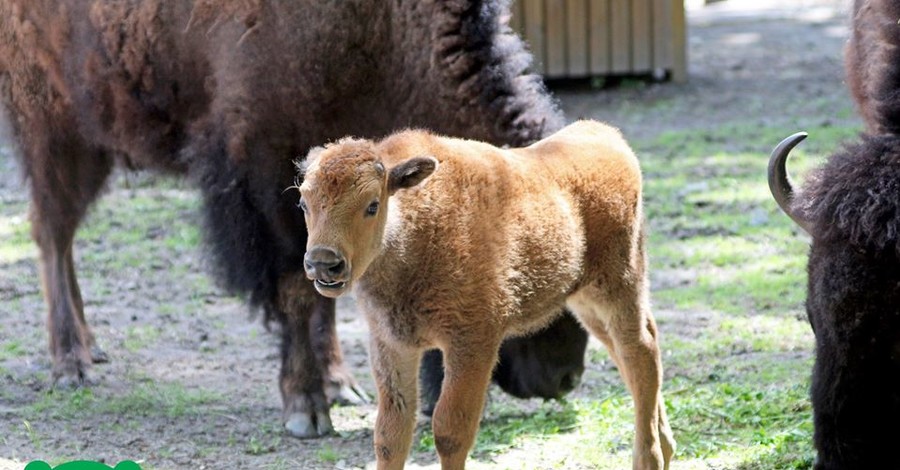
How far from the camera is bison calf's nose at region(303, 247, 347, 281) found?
11.9ft

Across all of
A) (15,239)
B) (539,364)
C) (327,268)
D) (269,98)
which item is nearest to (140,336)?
(269,98)

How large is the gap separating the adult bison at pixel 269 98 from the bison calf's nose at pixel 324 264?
1.95 meters

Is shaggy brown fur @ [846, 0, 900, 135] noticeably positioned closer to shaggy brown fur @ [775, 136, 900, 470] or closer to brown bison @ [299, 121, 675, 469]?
shaggy brown fur @ [775, 136, 900, 470]

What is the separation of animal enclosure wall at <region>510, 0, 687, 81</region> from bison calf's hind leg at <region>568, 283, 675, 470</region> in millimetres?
9074

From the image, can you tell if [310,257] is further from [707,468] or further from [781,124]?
[781,124]

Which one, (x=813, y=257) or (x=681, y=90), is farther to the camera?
(x=681, y=90)

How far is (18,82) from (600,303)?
139 inches

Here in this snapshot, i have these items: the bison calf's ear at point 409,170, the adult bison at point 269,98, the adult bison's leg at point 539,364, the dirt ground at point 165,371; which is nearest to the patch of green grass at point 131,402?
the dirt ground at point 165,371

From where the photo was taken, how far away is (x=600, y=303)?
186 inches

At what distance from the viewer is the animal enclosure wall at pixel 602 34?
44.9ft

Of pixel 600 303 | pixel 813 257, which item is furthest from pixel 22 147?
pixel 813 257

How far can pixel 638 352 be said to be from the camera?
187 inches

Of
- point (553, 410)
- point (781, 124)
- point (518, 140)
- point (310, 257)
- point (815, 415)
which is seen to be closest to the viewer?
point (310, 257)

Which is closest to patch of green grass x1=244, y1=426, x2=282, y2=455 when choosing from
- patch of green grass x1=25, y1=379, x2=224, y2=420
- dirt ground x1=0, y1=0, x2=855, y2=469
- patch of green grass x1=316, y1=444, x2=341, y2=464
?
dirt ground x1=0, y1=0, x2=855, y2=469
